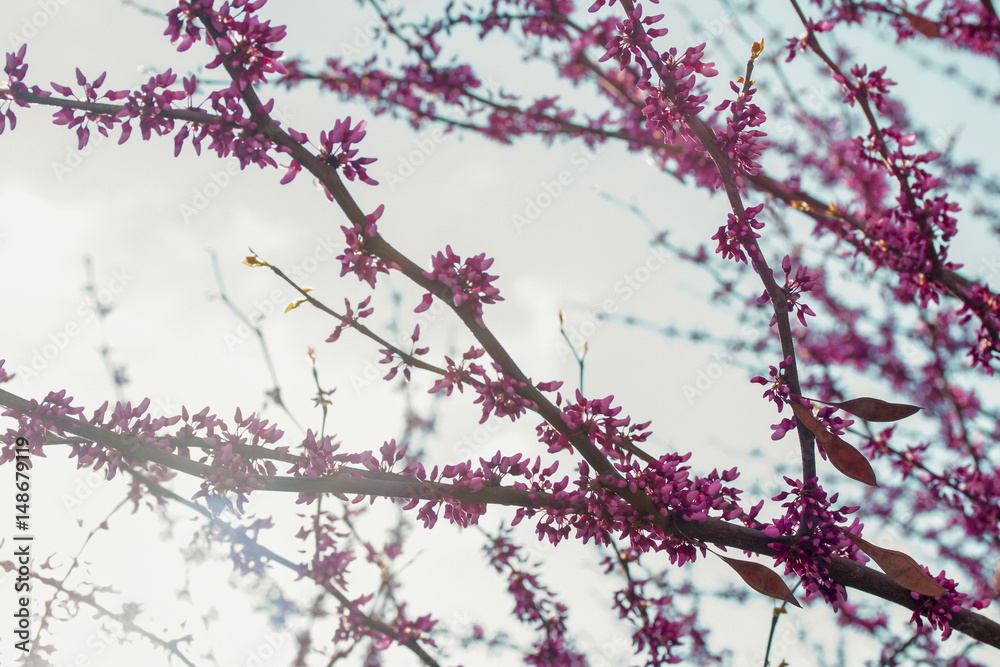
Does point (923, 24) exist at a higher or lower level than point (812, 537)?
higher

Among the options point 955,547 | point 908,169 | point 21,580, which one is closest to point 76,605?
point 21,580

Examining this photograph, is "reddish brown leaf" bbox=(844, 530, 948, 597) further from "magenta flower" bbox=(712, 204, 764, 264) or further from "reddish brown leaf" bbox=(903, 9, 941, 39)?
"reddish brown leaf" bbox=(903, 9, 941, 39)

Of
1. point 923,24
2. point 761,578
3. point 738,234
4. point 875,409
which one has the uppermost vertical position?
point 923,24

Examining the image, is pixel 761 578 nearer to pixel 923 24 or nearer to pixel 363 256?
pixel 363 256

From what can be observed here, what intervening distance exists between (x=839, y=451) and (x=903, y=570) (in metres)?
0.40

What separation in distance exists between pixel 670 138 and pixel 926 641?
5343 mm

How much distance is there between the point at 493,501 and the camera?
202 cm

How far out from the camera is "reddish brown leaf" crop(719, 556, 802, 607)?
1.97m

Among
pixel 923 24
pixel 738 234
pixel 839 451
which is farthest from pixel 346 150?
pixel 923 24

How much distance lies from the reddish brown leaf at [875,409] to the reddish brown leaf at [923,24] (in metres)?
3.06

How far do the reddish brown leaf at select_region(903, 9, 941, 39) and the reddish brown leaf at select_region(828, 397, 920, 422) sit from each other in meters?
3.06

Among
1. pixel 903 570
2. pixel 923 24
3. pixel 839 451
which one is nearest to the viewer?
pixel 903 570

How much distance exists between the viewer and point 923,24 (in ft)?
12.6

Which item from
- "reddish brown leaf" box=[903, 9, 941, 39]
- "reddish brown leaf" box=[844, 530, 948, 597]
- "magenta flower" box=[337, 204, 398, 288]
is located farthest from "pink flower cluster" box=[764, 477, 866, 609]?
"reddish brown leaf" box=[903, 9, 941, 39]
